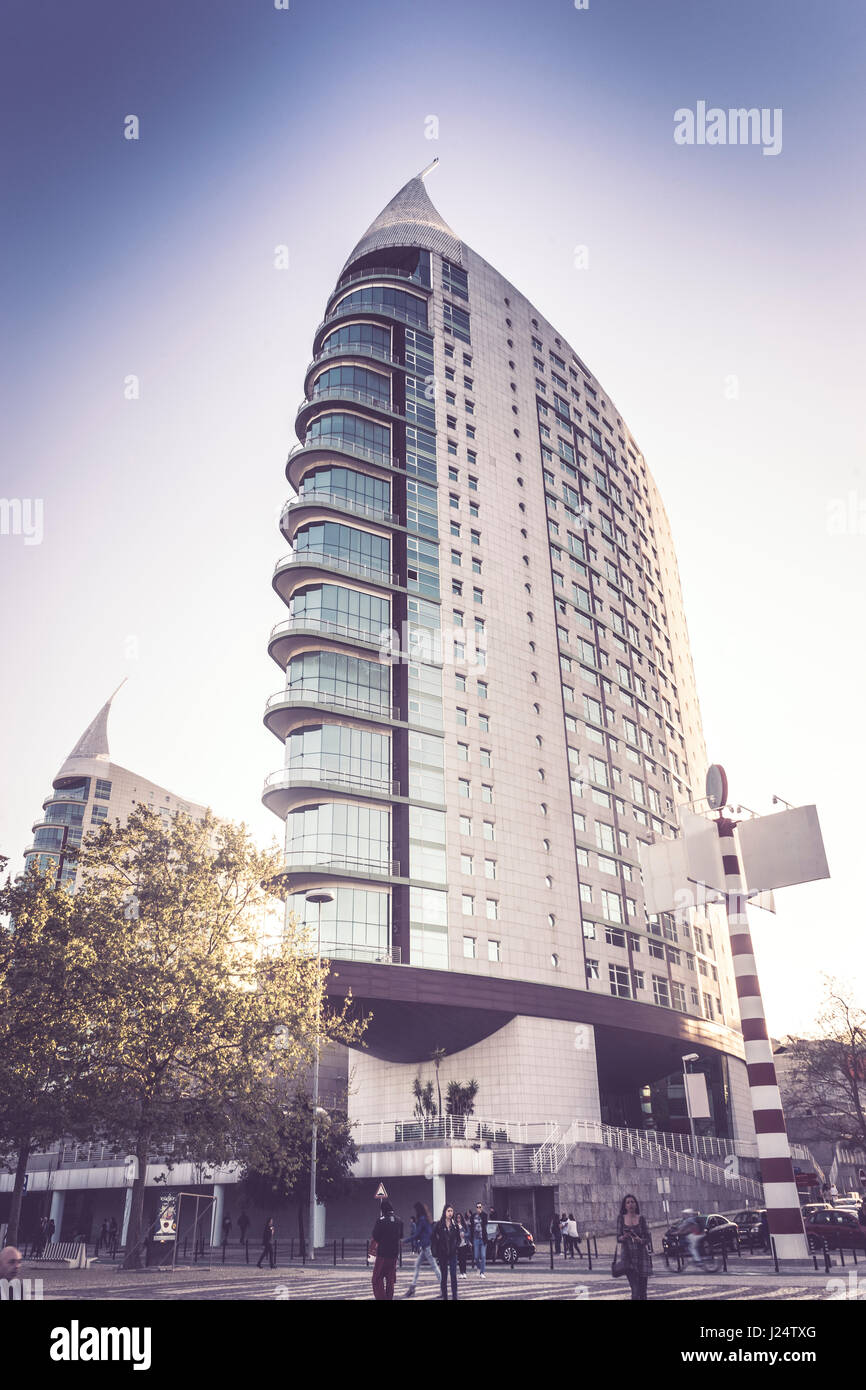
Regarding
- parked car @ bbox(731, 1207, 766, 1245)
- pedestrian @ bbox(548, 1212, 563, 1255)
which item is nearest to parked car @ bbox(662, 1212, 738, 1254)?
parked car @ bbox(731, 1207, 766, 1245)

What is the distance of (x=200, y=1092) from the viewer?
30453 millimetres

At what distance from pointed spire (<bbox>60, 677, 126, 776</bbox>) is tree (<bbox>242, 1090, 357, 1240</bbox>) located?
94917 millimetres

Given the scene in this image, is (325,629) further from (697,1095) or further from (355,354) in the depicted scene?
(697,1095)

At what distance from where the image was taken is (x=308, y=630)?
184 feet

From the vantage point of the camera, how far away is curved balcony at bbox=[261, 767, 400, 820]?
173 feet

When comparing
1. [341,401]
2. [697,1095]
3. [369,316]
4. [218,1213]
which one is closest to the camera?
[697,1095]

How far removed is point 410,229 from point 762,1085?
7188 centimetres

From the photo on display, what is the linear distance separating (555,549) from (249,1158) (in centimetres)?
5352

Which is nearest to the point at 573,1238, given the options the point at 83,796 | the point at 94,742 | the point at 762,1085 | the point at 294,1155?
the point at 294,1155

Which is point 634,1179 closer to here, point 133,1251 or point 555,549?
point 133,1251

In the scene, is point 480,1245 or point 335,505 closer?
point 480,1245

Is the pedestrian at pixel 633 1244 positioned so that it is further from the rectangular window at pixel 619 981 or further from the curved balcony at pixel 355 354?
the curved balcony at pixel 355 354
